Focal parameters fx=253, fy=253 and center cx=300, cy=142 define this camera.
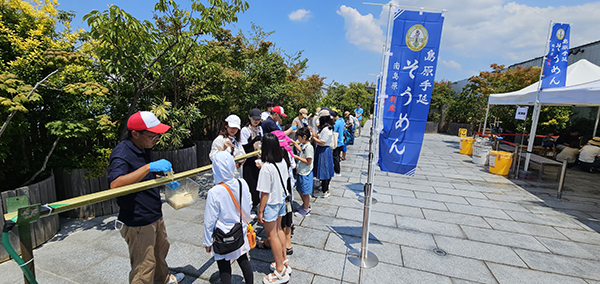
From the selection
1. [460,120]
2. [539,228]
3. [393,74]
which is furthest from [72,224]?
[460,120]

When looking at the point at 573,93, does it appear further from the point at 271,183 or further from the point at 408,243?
the point at 271,183

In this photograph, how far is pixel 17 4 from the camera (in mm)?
3508

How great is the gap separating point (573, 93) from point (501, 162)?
2.65 metres

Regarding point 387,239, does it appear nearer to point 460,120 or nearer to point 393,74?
point 393,74

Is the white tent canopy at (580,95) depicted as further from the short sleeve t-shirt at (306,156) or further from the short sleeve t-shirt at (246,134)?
the short sleeve t-shirt at (246,134)

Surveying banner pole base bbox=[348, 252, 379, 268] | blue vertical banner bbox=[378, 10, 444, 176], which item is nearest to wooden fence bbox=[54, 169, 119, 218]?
banner pole base bbox=[348, 252, 379, 268]

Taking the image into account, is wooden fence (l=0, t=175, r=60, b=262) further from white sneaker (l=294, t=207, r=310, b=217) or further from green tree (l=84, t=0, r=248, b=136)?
white sneaker (l=294, t=207, r=310, b=217)

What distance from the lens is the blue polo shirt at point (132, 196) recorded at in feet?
6.77

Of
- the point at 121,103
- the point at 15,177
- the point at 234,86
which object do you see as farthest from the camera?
the point at 234,86

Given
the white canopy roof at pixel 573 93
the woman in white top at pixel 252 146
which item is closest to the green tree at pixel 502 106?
the white canopy roof at pixel 573 93

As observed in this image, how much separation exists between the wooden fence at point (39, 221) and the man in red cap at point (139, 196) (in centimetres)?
207

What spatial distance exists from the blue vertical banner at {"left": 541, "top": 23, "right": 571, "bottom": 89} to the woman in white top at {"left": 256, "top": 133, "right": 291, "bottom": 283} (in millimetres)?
8984

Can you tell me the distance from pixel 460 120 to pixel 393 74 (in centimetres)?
1878

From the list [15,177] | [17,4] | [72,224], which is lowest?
[72,224]
